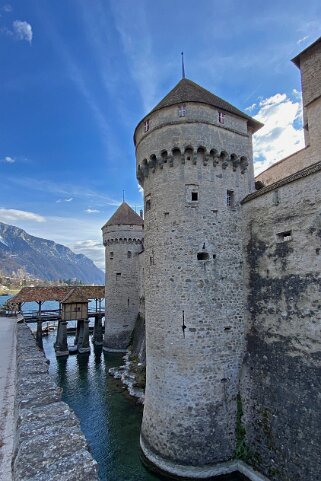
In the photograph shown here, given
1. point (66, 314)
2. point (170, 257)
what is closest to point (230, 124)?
point (170, 257)

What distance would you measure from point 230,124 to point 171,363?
8.84m

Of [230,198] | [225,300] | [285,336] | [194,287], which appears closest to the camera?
[285,336]

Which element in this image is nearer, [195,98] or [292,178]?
[292,178]

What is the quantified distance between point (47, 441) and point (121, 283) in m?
21.8

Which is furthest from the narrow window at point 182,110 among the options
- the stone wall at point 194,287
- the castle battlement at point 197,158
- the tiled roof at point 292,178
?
the tiled roof at point 292,178

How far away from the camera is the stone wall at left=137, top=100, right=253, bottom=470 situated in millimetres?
9453

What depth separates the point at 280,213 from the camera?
365 inches

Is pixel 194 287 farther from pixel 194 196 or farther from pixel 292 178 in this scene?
pixel 292 178

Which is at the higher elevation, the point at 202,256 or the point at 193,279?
the point at 202,256

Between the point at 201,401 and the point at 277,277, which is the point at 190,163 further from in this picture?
the point at 201,401

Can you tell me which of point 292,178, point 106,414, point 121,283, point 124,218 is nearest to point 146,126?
point 292,178

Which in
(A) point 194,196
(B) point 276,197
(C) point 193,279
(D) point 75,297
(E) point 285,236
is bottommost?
(D) point 75,297

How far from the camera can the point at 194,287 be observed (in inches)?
391

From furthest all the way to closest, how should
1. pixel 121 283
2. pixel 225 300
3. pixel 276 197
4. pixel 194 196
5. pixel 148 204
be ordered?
1. pixel 121 283
2. pixel 148 204
3. pixel 194 196
4. pixel 225 300
5. pixel 276 197
